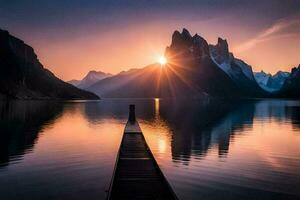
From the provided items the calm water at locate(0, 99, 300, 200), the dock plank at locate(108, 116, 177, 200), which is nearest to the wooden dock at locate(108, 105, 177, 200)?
the dock plank at locate(108, 116, 177, 200)

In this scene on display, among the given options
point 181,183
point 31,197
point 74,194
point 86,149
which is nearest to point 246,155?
point 181,183

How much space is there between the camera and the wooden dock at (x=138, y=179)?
1850cm

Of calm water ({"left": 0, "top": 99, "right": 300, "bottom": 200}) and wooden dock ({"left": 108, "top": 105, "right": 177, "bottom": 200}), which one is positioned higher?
wooden dock ({"left": 108, "top": 105, "right": 177, "bottom": 200})

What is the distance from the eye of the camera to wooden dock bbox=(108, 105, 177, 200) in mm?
18500

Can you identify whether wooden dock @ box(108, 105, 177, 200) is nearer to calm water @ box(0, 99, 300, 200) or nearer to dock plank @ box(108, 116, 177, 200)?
dock plank @ box(108, 116, 177, 200)

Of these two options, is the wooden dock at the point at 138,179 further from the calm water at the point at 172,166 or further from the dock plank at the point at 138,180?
the calm water at the point at 172,166

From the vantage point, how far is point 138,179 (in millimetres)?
21781

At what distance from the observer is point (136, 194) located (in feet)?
61.2

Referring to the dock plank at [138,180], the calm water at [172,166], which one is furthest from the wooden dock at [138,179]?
the calm water at [172,166]

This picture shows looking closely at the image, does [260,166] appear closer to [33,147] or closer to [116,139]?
[116,139]

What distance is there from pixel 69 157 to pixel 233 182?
61.9ft

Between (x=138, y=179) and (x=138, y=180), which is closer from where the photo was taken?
(x=138, y=180)

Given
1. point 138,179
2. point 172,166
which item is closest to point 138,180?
point 138,179

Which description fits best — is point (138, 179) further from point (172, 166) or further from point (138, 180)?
point (172, 166)
